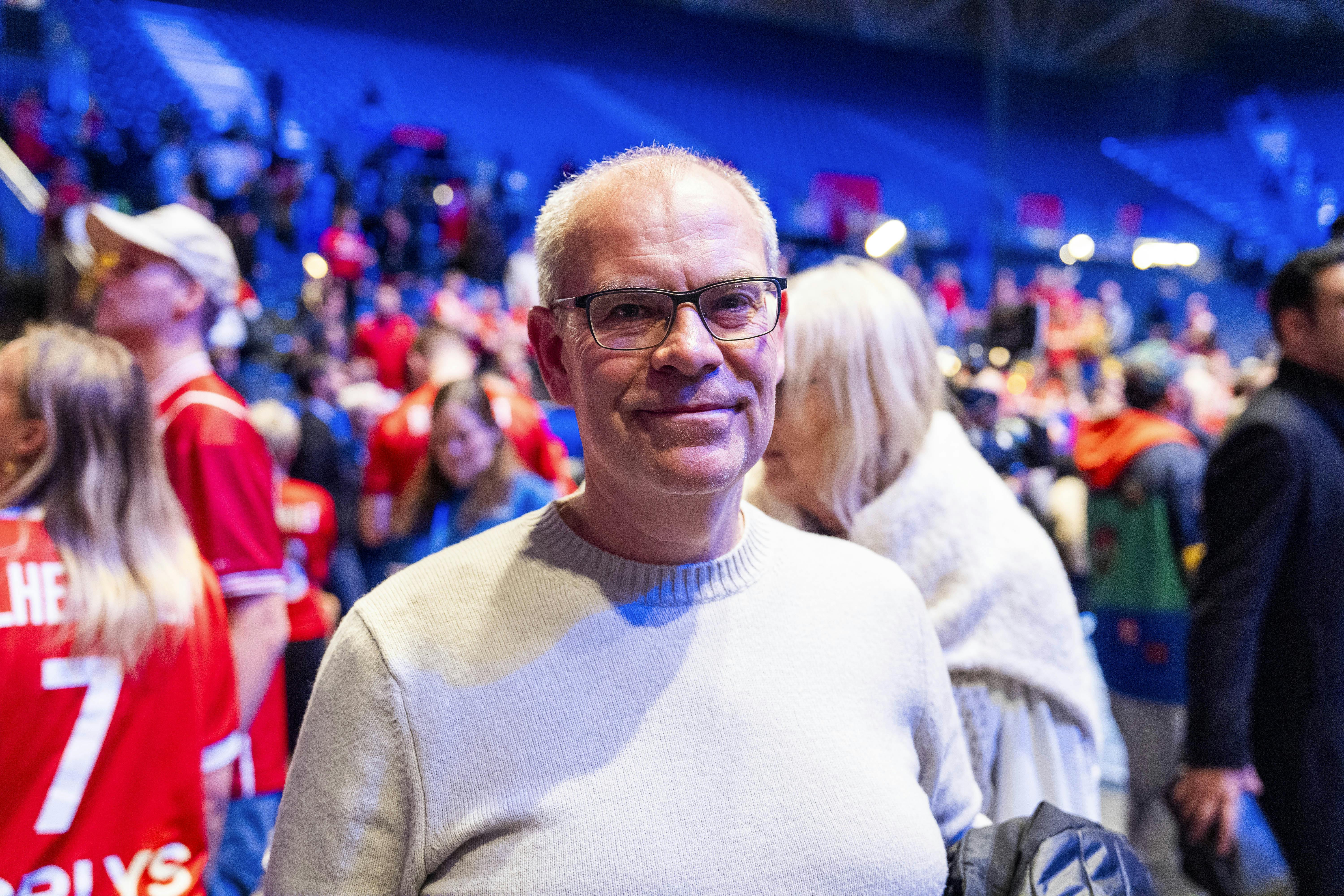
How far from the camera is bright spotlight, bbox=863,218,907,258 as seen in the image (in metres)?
2.87

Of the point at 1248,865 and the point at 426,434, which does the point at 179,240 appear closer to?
the point at 426,434

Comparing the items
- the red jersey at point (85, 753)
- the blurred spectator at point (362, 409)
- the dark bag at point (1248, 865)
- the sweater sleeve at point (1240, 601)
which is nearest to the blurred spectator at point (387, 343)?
the blurred spectator at point (362, 409)

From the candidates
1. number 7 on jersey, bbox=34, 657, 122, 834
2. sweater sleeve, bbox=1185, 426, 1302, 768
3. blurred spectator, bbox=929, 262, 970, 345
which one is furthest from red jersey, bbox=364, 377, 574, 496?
blurred spectator, bbox=929, 262, 970, 345

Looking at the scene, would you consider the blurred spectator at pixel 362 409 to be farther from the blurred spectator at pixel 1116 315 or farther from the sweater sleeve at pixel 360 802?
the blurred spectator at pixel 1116 315

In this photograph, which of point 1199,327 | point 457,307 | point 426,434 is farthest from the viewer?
point 1199,327

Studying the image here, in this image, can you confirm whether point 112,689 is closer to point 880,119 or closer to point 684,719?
point 684,719

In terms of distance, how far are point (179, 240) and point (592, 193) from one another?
143 centimetres

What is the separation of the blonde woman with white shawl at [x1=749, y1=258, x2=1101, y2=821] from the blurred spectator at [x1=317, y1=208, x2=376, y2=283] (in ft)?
28.5

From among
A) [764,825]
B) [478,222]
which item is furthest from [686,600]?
[478,222]

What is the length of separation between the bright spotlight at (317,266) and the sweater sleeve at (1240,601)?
9061mm

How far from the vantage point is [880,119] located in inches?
631

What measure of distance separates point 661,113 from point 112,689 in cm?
1370

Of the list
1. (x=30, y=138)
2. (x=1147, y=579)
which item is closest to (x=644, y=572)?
(x=1147, y=579)

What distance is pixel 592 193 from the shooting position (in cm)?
104
